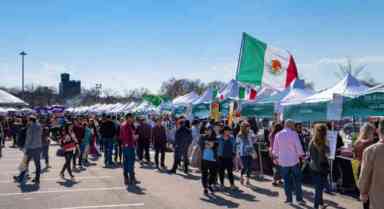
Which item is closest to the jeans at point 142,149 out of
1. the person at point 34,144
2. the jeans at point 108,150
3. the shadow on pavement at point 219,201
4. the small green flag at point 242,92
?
the jeans at point 108,150

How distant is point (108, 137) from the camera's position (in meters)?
17.2

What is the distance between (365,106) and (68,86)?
426ft

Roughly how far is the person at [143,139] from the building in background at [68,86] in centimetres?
11610

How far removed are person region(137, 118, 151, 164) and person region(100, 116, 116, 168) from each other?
102 centimetres

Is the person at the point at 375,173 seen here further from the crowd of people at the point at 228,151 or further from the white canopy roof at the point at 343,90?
the white canopy roof at the point at 343,90

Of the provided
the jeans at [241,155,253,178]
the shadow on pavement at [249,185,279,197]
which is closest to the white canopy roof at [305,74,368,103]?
the jeans at [241,155,253,178]

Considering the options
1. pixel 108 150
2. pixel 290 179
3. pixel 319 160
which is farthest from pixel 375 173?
pixel 108 150

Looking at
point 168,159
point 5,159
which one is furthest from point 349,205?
A: point 5,159

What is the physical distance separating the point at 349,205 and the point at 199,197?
320 centimetres

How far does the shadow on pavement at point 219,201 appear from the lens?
9469 mm

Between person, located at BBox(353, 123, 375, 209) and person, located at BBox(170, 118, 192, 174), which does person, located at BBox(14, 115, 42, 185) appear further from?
person, located at BBox(353, 123, 375, 209)

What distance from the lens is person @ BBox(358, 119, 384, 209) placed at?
5.17 m

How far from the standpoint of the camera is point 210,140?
10.9 m

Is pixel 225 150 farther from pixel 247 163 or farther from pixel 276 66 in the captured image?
pixel 276 66
